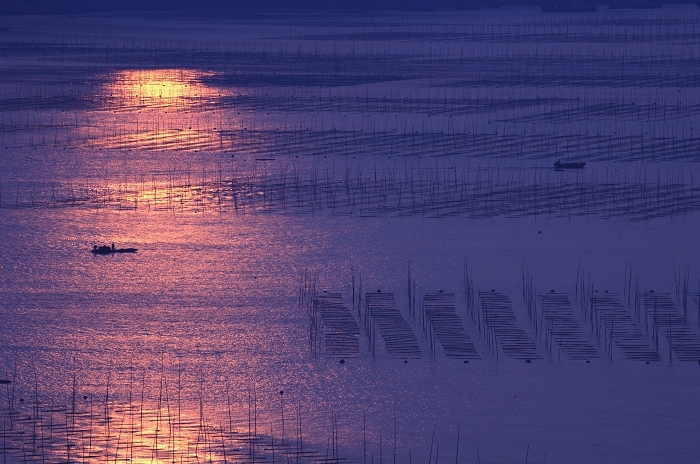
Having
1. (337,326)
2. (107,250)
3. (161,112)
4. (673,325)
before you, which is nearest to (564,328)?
(673,325)

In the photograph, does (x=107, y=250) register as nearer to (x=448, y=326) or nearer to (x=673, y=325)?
(x=448, y=326)

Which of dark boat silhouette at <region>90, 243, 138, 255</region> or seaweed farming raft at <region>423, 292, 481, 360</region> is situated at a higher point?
dark boat silhouette at <region>90, 243, 138, 255</region>

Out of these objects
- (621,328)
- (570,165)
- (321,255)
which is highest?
(570,165)

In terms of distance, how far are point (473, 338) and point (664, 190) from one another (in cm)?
476

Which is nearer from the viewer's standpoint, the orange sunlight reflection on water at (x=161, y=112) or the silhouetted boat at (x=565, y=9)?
the orange sunlight reflection on water at (x=161, y=112)

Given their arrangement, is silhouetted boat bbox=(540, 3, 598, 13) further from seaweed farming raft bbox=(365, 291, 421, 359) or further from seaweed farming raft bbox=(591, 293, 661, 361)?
seaweed farming raft bbox=(365, 291, 421, 359)

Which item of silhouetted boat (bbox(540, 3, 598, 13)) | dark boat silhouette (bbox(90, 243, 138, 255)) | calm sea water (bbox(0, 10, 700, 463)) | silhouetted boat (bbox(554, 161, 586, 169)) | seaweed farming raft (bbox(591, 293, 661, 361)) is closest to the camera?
calm sea water (bbox(0, 10, 700, 463))

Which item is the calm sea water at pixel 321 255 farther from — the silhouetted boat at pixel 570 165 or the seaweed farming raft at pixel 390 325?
the silhouetted boat at pixel 570 165

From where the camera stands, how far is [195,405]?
21.9 ft

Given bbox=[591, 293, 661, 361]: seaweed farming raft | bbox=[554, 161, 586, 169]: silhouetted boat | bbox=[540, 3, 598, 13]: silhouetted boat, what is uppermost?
bbox=[540, 3, 598, 13]: silhouetted boat

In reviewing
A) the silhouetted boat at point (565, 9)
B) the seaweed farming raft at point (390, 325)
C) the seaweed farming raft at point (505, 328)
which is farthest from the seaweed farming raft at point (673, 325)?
the silhouetted boat at point (565, 9)

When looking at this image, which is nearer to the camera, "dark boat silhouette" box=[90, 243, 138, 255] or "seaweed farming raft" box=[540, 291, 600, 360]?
"seaweed farming raft" box=[540, 291, 600, 360]

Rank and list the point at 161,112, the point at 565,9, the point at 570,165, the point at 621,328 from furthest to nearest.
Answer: the point at 565,9 → the point at 161,112 → the point at 570,165 → the point at 621,328

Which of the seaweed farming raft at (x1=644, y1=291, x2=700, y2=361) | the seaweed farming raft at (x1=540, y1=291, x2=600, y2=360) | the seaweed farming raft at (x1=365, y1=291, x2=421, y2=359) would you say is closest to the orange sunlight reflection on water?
the seaweed farming raft at (x1=365, y1=291, x2=421, y2=359)
